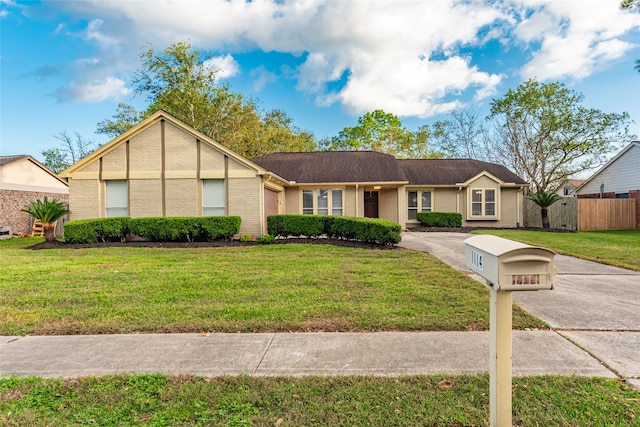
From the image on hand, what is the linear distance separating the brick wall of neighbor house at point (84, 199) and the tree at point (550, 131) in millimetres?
28545

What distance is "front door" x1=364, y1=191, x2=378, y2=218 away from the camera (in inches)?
824

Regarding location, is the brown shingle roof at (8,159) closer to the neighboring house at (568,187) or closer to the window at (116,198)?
the window at (116,198)

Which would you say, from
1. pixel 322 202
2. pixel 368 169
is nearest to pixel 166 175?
pixel 322 202

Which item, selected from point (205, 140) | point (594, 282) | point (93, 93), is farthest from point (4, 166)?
point (594, 282)

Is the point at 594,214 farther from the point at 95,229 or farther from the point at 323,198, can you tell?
the point at 95,229

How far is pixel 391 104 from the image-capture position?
36.6 metres

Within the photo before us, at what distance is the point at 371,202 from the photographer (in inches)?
825

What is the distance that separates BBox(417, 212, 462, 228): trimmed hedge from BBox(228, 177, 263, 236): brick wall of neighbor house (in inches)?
436

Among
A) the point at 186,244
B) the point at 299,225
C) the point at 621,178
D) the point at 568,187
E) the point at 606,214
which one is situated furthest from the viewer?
the point at 568,187

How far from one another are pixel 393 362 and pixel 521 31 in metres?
21.0

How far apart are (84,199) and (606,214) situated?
89.0ft

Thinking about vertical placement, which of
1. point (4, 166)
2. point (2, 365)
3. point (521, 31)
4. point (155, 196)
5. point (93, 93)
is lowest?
point (2, 365)

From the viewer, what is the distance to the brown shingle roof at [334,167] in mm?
18266

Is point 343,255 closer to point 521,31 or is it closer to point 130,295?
point 130,295
